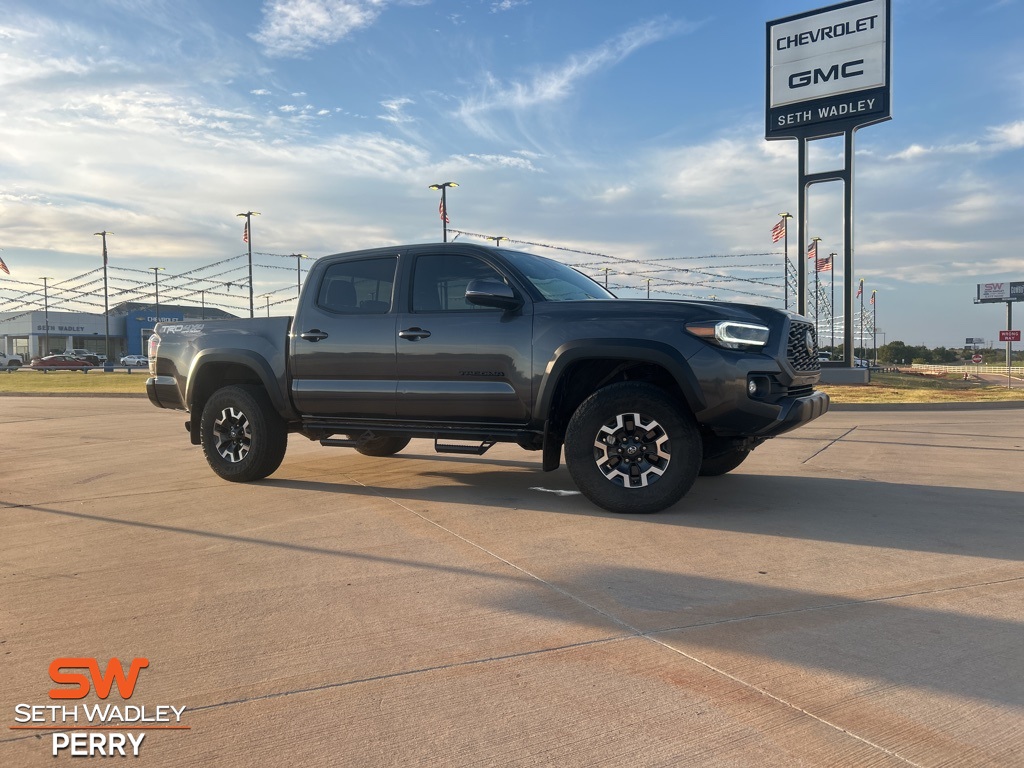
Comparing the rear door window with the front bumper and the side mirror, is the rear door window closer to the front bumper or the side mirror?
the side mirror

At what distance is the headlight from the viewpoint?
526 centimetres

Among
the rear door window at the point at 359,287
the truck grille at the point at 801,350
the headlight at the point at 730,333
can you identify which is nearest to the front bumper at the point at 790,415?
the truck grille at the point at 801,350

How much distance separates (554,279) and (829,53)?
2262cm

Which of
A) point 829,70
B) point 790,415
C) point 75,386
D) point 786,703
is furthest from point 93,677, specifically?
point 75,386

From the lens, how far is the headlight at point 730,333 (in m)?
5.26

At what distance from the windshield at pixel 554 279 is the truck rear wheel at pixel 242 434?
2.66 meters

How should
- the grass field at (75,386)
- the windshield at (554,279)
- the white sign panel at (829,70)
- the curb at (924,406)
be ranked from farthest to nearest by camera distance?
the grass field at (75,386) → the white sign panel at (829,70) → the curb at (924,406) → the windshield at (554,279)

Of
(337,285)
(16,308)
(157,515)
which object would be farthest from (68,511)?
(16,308)

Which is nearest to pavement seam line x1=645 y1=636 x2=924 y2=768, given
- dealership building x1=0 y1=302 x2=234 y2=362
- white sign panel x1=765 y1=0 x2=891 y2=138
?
white sign panel x1=765 y1=0 x2=891 y2=138

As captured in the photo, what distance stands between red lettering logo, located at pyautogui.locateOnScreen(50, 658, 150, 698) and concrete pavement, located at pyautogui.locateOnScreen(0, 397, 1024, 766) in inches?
1.8

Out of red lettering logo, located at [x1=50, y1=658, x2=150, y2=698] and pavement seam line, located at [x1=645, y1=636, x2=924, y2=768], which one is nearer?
pavement seam line, located at [x1=645, y1=636, x2=924, y2=768]

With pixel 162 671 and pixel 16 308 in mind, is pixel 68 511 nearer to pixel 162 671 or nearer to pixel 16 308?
pixel 162 671

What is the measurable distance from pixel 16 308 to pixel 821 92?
4034 inches

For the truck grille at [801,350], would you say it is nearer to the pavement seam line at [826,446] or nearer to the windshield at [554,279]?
the windshield at [554,279]
